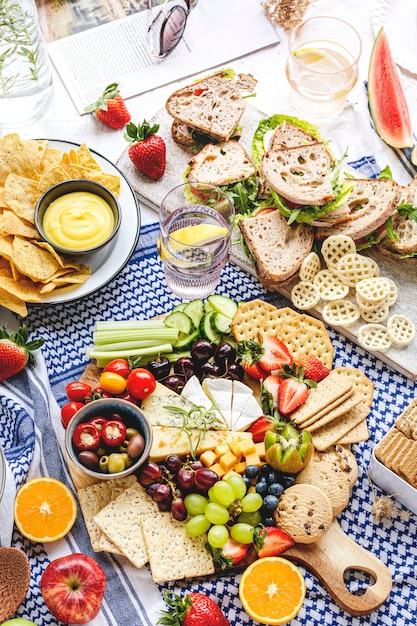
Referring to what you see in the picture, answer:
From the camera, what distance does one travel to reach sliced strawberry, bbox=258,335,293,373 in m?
2.71

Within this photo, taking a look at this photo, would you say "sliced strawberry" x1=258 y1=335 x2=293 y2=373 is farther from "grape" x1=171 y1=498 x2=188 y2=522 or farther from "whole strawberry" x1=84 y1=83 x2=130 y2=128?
"whole strawberry" x1=84 y1=83 x2=130 y2=128

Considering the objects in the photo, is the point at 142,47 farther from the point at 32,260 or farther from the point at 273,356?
the point at 273,356

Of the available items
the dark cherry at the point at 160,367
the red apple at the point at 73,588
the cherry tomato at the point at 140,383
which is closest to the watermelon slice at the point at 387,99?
the dark cherry at the point at 160,367

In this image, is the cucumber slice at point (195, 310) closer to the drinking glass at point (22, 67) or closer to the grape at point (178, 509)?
the grape at point (178, 509)

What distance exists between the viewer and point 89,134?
324cm

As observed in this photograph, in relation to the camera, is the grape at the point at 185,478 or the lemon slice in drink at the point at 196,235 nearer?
the grape at the point at 185,478

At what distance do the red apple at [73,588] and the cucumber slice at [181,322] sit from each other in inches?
32.8

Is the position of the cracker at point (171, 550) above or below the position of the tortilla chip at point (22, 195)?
below

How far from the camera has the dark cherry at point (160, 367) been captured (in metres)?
2.74

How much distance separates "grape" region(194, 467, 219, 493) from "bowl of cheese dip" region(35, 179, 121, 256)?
0.86 m

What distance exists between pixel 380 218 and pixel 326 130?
1.93ft

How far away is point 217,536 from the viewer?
244 centimetres

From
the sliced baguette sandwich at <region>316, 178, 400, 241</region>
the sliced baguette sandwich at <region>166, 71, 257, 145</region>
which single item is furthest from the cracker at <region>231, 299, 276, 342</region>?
the sliced baguette sandwich at <region>166, 71, 257, 145</region>

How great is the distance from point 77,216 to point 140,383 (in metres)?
0.66
